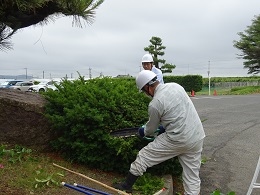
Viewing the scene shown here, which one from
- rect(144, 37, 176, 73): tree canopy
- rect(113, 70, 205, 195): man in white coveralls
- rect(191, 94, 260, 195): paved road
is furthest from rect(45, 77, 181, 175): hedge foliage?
rect(144, 37, 176, 73): tree canopy

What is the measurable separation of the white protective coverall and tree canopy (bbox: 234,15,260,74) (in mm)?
33561

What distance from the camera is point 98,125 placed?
13.9 feet

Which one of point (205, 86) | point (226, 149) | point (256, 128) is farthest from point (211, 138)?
point (205, 86)

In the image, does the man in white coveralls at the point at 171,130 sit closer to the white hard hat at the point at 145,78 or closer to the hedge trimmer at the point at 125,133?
the white hard hat at the point at 145,78

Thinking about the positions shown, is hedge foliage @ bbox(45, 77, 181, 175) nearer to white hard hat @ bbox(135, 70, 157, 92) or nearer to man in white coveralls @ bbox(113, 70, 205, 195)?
man in white coveralls @ bbox(113, 70, 205, 195)

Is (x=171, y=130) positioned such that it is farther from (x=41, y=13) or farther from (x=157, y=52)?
(x=157, y=52)

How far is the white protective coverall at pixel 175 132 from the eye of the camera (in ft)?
11.3

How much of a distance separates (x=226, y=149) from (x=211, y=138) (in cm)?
99

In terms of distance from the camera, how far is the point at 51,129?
479 centimetres

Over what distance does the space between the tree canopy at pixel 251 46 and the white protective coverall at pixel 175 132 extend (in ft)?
110

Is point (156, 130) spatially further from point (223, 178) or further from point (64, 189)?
point (223, 178)

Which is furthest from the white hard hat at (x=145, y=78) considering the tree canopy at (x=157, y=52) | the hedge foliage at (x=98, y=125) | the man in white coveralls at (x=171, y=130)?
the tree canopy at (x=157, y=52)

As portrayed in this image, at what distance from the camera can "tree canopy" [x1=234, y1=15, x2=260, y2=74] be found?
115 ft

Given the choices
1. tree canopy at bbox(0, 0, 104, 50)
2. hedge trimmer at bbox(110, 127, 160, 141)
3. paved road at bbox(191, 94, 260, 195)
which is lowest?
paved road at bbox(191, 94, 260, 195)
